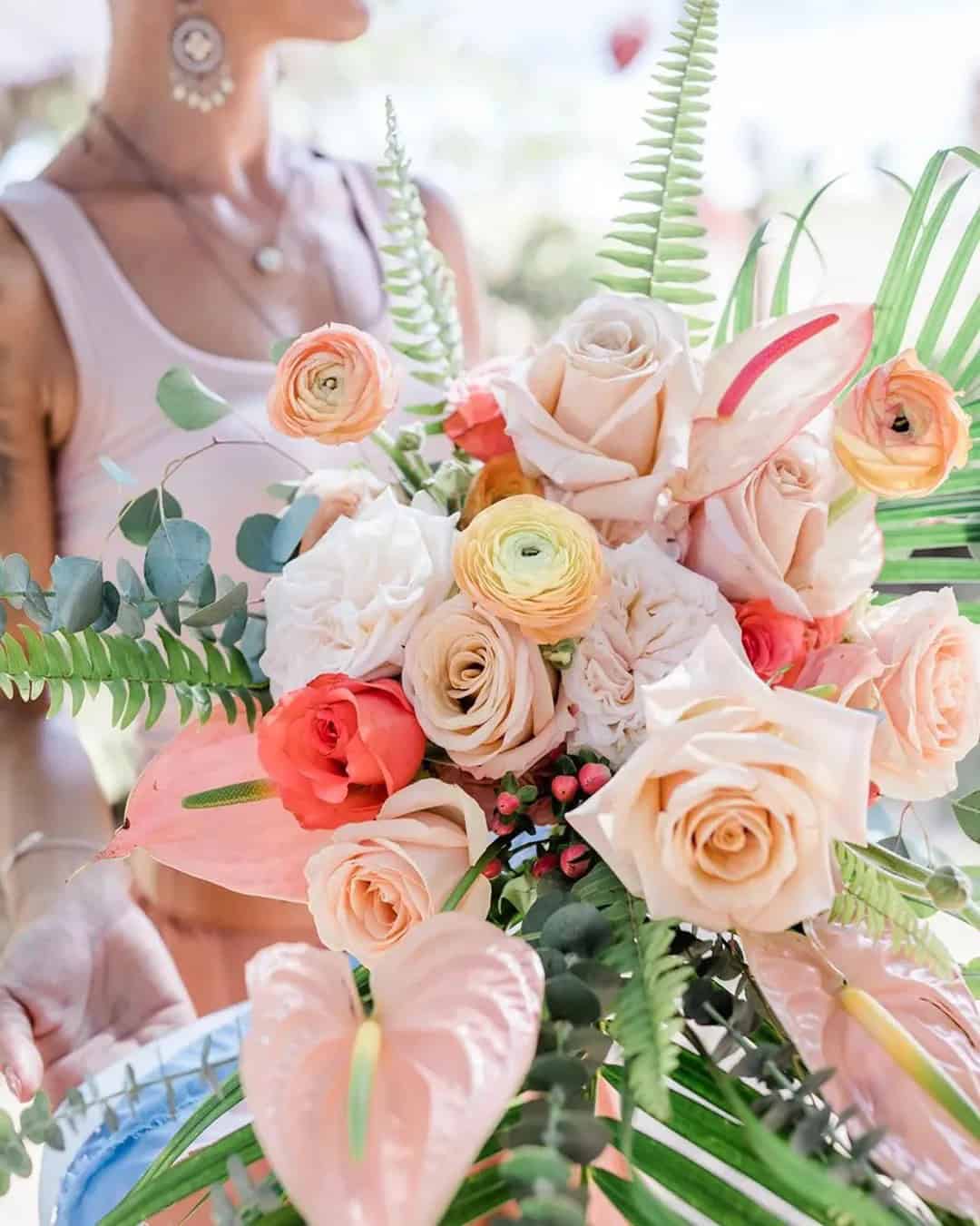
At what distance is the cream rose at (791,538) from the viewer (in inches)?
16.5

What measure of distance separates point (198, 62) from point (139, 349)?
0.23 meters

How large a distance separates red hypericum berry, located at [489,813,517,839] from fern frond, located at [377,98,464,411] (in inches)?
9.0

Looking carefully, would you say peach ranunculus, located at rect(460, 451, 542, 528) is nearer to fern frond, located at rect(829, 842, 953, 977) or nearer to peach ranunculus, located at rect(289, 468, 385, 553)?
peach ranunculus, located at rect(289, 468, 385, 553)

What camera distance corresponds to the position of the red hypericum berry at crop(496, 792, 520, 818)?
15.9 inches

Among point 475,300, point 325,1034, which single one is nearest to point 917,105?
point 475,300

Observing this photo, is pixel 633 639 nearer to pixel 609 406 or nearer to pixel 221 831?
pixel 609 406

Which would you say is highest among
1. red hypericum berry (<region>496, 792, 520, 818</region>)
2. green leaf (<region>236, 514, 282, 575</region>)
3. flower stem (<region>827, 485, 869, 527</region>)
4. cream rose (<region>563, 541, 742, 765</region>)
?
flower stem (<region>827, 485, 869, 527</region>)

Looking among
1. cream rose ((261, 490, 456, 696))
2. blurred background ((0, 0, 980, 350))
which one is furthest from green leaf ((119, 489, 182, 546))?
blurred background ((0, 0, 980, 350))

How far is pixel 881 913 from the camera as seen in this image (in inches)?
14.4

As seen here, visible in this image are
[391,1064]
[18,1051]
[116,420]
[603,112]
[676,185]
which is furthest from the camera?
[603,112]

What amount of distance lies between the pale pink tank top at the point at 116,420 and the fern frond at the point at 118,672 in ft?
1.34

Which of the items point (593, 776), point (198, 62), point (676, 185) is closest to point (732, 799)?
point (593, 776)

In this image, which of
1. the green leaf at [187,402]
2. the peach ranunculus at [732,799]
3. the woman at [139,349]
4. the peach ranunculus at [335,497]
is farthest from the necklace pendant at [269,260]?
the peach ranunculus at [732,799]

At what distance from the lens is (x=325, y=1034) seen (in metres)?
0.31
